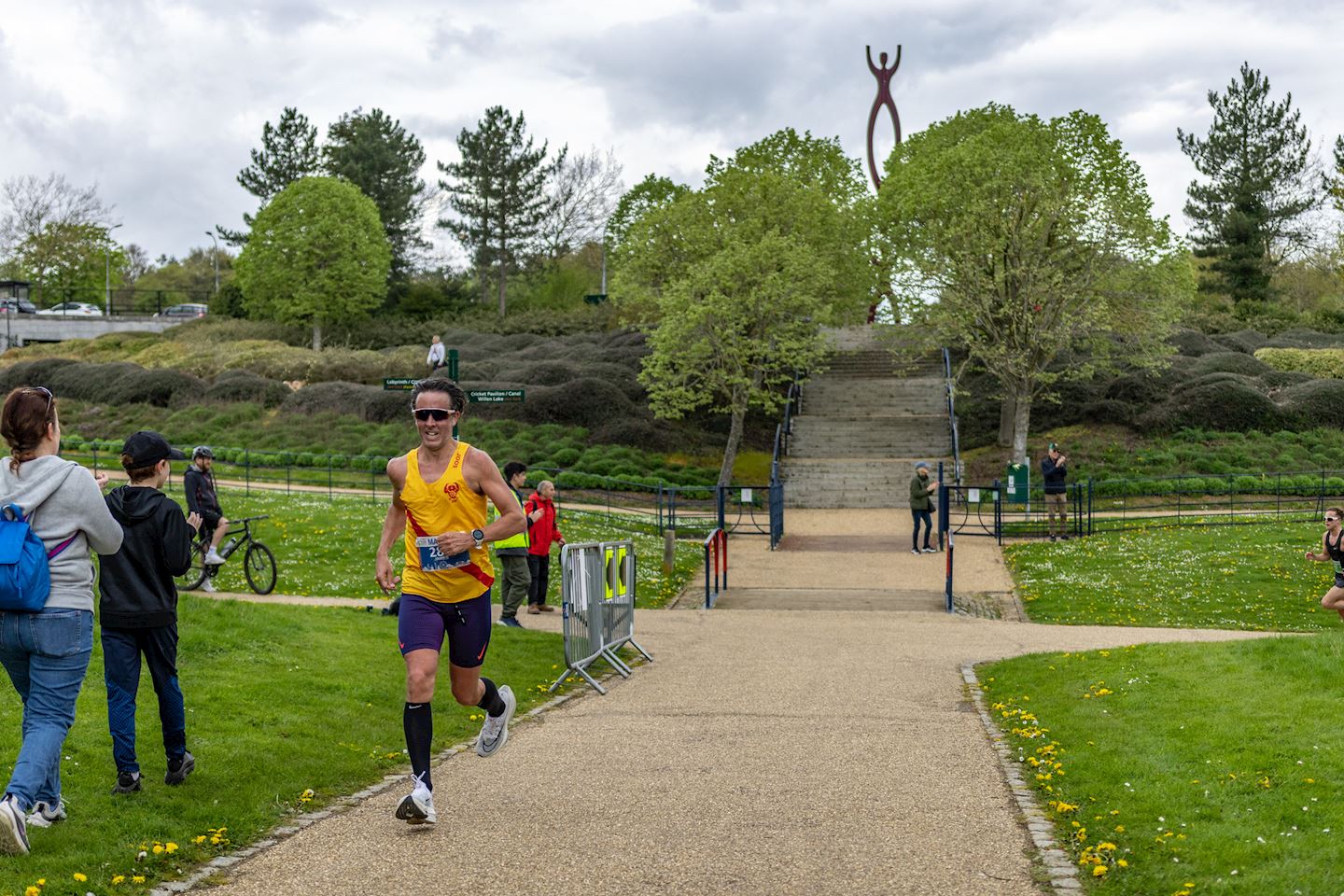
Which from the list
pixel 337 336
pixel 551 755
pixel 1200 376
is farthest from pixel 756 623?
pixel 337 336

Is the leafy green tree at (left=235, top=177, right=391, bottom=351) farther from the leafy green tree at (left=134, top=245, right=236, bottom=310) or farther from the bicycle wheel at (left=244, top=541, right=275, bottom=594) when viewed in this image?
the bicycle wheel at (left=244, top=541, right=275, bottom=594)

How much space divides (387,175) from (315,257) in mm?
13184

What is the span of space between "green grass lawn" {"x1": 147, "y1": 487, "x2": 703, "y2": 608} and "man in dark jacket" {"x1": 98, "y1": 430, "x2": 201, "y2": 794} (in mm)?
10570

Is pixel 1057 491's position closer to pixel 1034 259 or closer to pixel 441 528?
pixel 1034 259

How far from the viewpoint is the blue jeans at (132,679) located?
641 centimetres

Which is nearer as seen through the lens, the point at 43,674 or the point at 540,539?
the point at 43,674

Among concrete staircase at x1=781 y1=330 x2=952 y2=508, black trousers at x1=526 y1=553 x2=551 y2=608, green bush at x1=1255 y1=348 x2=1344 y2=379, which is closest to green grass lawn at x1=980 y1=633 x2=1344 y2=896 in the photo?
black trousers at x1=526 y1=553 x2=551 y2=608

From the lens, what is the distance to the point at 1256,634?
48.3 ft

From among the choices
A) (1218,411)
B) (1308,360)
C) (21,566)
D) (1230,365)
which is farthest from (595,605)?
(1308,360)

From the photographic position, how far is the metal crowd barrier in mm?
11133

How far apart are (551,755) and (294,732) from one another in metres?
1.55

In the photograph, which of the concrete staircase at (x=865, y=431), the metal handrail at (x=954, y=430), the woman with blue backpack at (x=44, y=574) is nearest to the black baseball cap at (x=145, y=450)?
the woman with blue backpack at (x=44, y=574)

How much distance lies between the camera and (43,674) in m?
5.64

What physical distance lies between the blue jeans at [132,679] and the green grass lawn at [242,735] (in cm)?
25
